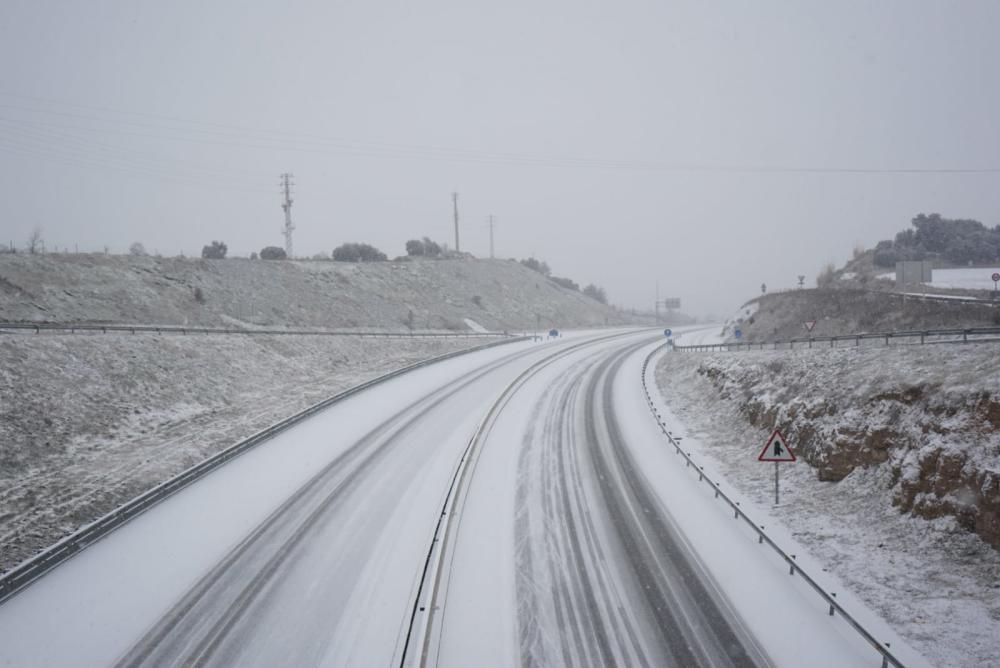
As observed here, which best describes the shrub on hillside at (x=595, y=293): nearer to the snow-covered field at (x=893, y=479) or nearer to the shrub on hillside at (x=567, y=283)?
the shrub on hillside at (x=567, y=283)

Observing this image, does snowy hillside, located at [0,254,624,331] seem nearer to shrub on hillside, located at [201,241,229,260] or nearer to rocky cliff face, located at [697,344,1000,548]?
shrub on hillside, located at [201,241,229,260]

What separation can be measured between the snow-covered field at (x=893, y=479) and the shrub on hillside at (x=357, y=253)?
6613 centimetres

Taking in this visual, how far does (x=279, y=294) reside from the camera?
54625mm

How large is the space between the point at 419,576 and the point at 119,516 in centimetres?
938

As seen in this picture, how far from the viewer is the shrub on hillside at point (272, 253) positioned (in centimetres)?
6900

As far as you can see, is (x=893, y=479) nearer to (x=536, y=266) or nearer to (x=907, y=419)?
(x=907, y=419)

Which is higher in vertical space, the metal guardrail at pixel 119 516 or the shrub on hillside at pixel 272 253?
the shrub on hillside at pixel 272 253

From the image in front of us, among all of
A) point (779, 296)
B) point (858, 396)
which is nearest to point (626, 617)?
point (858, 396)

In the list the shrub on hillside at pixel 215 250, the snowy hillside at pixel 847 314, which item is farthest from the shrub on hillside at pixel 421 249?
the snowy hillside at pixel 847 314

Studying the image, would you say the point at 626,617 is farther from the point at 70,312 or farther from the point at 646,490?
the point at 70,312

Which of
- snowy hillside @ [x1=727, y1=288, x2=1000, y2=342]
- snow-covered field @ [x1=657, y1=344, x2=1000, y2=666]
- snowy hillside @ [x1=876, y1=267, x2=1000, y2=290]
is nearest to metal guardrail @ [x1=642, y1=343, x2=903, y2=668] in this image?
snow-covered field @ [x1=657, y1=344, x2=1000, y2=666]

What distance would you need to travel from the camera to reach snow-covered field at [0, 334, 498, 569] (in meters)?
15.4

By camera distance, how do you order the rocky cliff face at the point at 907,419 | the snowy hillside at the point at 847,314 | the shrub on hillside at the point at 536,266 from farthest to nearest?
the shrub on hillside at the point at 536,266 < the snowy hillside at the point at 847,314 < the rocky cliff face at the point at 907,419

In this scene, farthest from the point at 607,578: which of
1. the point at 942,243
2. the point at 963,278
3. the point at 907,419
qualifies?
the point at 942,243
